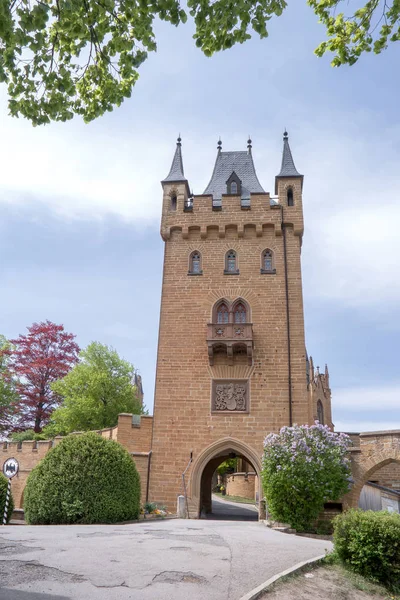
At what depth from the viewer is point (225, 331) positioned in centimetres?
2058

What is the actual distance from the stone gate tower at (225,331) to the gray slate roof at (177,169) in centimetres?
13

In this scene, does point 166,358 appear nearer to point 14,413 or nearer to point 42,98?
point 42,98

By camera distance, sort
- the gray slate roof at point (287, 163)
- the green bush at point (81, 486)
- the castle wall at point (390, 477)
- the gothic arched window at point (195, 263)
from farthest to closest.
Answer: the gray slate roof at point (287, 163) < the castle wall at point (390, 477) < the gothic arched window at point (195, 263) < the green bush at point (81, 486)

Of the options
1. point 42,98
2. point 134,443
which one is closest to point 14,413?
point 134,443

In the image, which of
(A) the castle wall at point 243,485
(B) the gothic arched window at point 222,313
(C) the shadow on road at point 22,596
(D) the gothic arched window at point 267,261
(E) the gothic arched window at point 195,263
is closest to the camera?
(C) the shadow on road at point 22,596

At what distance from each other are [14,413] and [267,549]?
1170 inches

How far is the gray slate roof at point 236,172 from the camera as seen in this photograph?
82.8 ft

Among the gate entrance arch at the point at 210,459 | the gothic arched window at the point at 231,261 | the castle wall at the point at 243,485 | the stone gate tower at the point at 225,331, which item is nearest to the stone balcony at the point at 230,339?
the stone gate tower at the point at 225,331

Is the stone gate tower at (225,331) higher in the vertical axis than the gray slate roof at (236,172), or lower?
lower

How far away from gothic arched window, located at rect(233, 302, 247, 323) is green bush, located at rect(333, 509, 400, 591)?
13.2 metres

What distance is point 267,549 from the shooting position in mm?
9453

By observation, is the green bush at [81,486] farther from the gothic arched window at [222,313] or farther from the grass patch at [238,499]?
the grass patch at [238,499]

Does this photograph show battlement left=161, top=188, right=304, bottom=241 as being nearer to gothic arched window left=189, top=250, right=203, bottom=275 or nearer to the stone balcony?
gothic arched window left=189, top=250, right=203, bottom=275

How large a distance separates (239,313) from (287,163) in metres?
7.96
